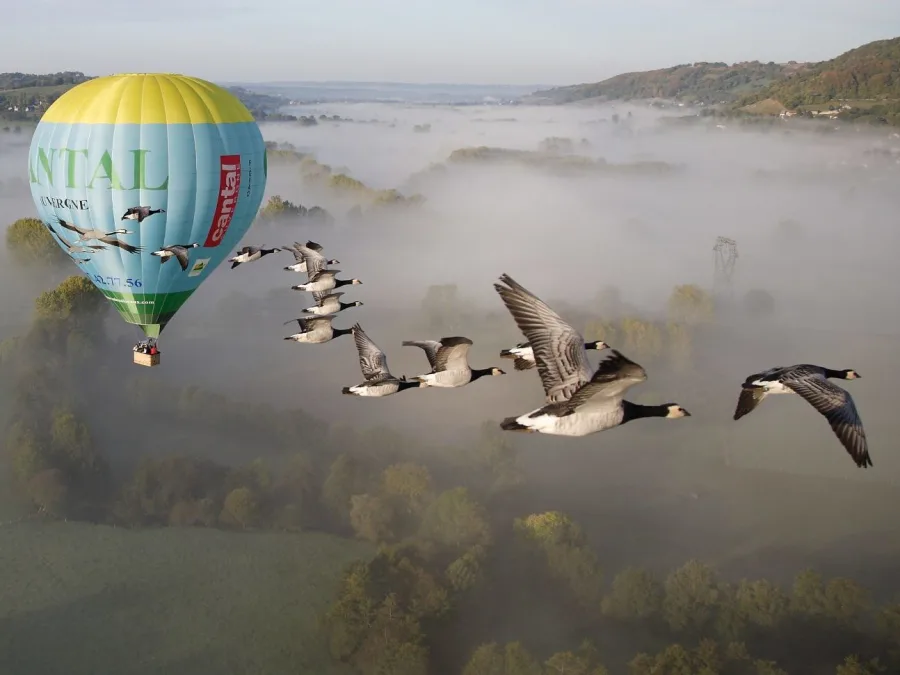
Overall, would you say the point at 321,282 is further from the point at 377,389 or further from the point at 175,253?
the point at 377,389

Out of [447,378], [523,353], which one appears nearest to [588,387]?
[523,353]

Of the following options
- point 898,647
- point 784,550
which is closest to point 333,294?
point 898,647

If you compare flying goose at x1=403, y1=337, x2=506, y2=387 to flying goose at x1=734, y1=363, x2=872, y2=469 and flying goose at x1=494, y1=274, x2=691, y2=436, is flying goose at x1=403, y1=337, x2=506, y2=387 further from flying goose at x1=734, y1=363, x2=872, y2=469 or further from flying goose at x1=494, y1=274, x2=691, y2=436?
flying goose at x1=734, y1=363, x2=872, y2=469

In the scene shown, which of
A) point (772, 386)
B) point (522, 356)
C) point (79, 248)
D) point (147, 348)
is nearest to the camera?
point (772, 386)

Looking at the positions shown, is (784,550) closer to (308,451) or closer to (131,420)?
(308,451)

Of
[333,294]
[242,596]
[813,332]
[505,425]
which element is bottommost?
[813,332]

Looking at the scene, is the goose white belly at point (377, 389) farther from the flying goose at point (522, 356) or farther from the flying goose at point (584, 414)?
the flying goose at point (584, 414)

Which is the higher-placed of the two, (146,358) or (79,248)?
(79,248)
